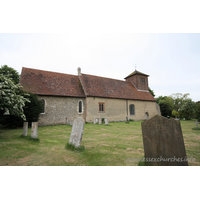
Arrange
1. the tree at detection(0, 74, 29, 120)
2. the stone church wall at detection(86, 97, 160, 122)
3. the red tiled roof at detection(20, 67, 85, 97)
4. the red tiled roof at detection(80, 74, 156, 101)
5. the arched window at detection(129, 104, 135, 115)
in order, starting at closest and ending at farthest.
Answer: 1. the tree at detection(0, 74, 29, 120)
2. the red tiled roof at detection(20, 67, 85, 97)
3. the stone church wall at detection(86, 97, 160, 122)
4. the red tiled roof at detection(80, 74, 156, 101)
5. the arched window at detection(129, 104, 135, 115)

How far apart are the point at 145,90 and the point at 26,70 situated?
883 inches

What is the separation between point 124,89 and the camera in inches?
961

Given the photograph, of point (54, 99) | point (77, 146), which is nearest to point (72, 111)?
point (54, 99)

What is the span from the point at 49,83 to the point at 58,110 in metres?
4.19

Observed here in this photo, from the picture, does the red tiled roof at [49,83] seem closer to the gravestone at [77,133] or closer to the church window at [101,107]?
the church window at [101,107]

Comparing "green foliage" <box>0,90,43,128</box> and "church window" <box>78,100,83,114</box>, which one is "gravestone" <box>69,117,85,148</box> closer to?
"green foliage" <box>0,90,43,128</box>

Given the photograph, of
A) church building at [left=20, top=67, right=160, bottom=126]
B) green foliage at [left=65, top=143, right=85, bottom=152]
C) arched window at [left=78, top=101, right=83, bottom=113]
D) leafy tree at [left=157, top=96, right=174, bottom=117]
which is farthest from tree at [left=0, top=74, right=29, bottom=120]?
leafy tree at [left=157, top=96, right=174, bottom=117]

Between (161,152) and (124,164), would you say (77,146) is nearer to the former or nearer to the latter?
(124,164)

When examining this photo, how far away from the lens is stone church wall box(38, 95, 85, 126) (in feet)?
52.3

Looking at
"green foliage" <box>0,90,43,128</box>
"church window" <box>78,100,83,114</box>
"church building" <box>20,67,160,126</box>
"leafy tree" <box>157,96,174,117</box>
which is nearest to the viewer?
"green foliage" <box>0,90,43,128</box>

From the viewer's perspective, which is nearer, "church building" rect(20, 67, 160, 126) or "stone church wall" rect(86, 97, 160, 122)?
"church building" rect(20, 67, 160, 126)

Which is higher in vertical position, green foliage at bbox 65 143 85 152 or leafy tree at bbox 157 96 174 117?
leafy tree at bbox 157 96 174 117

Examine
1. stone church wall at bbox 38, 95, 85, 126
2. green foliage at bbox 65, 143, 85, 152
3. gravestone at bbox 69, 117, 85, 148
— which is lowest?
green foliage at bbox 65, 143, 85, 152

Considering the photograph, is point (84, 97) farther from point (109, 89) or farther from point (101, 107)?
point (109, 89)
